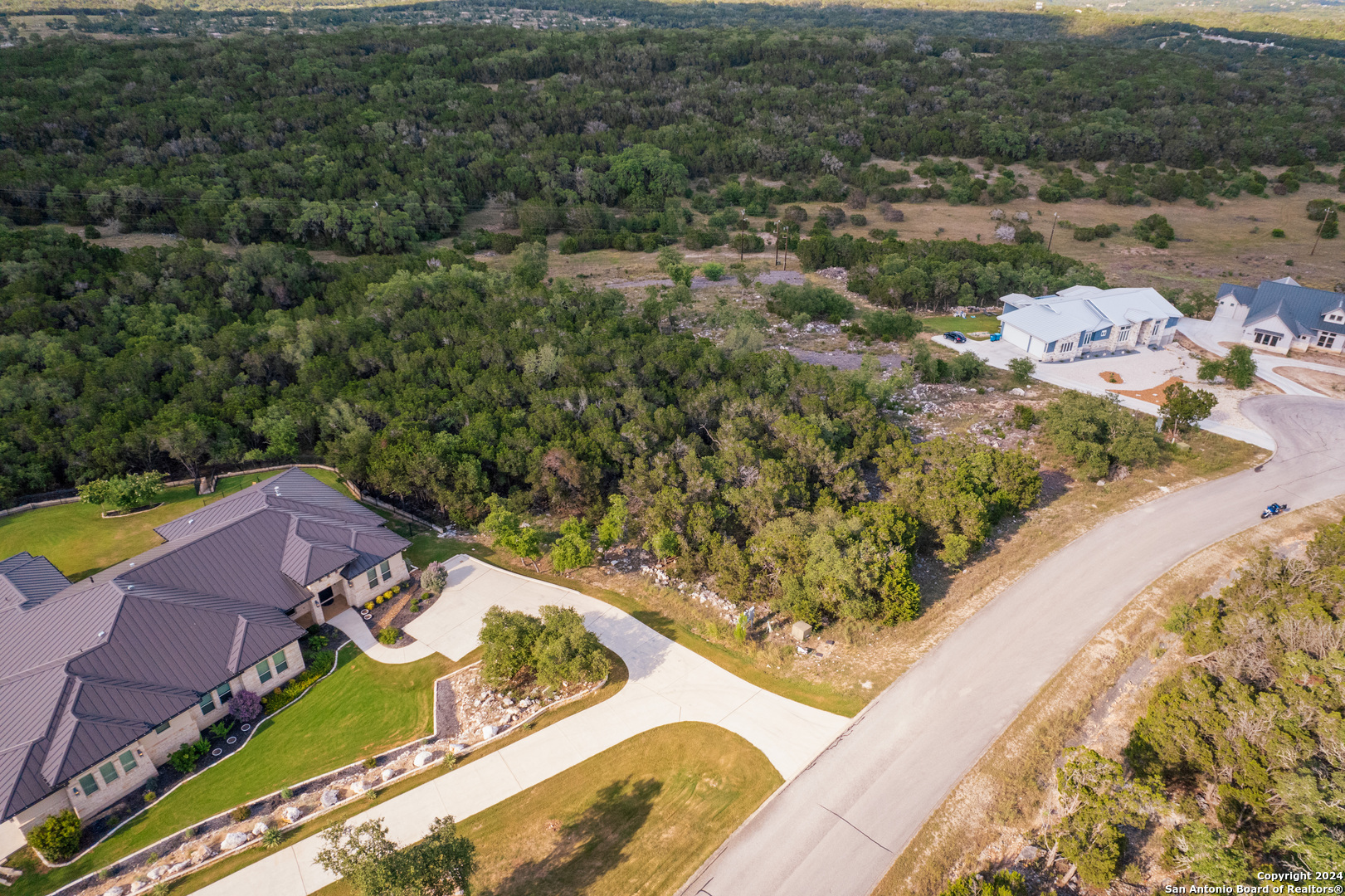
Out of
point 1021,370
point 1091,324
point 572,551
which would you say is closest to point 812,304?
point 1021,370

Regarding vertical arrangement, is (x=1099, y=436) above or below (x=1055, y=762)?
above

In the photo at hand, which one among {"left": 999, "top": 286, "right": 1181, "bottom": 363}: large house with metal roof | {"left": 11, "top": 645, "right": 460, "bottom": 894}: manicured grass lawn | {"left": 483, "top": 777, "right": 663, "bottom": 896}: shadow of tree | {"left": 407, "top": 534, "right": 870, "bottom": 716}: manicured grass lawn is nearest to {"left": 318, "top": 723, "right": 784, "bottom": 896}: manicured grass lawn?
{"left": 483, "top": 777, "right": 663, "bottom": 896}: shadow of tree

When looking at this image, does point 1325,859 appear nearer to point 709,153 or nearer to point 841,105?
point 709,153

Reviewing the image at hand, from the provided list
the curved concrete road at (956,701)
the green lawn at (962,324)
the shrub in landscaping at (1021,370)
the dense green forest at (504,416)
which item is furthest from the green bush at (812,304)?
the curved concrete road at (956,701)

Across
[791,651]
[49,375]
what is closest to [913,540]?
[791,651]

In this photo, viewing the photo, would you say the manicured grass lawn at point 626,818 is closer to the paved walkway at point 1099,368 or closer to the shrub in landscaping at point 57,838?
the shrub in landscaping at point 57,838

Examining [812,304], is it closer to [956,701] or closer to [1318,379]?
[1318,379]
